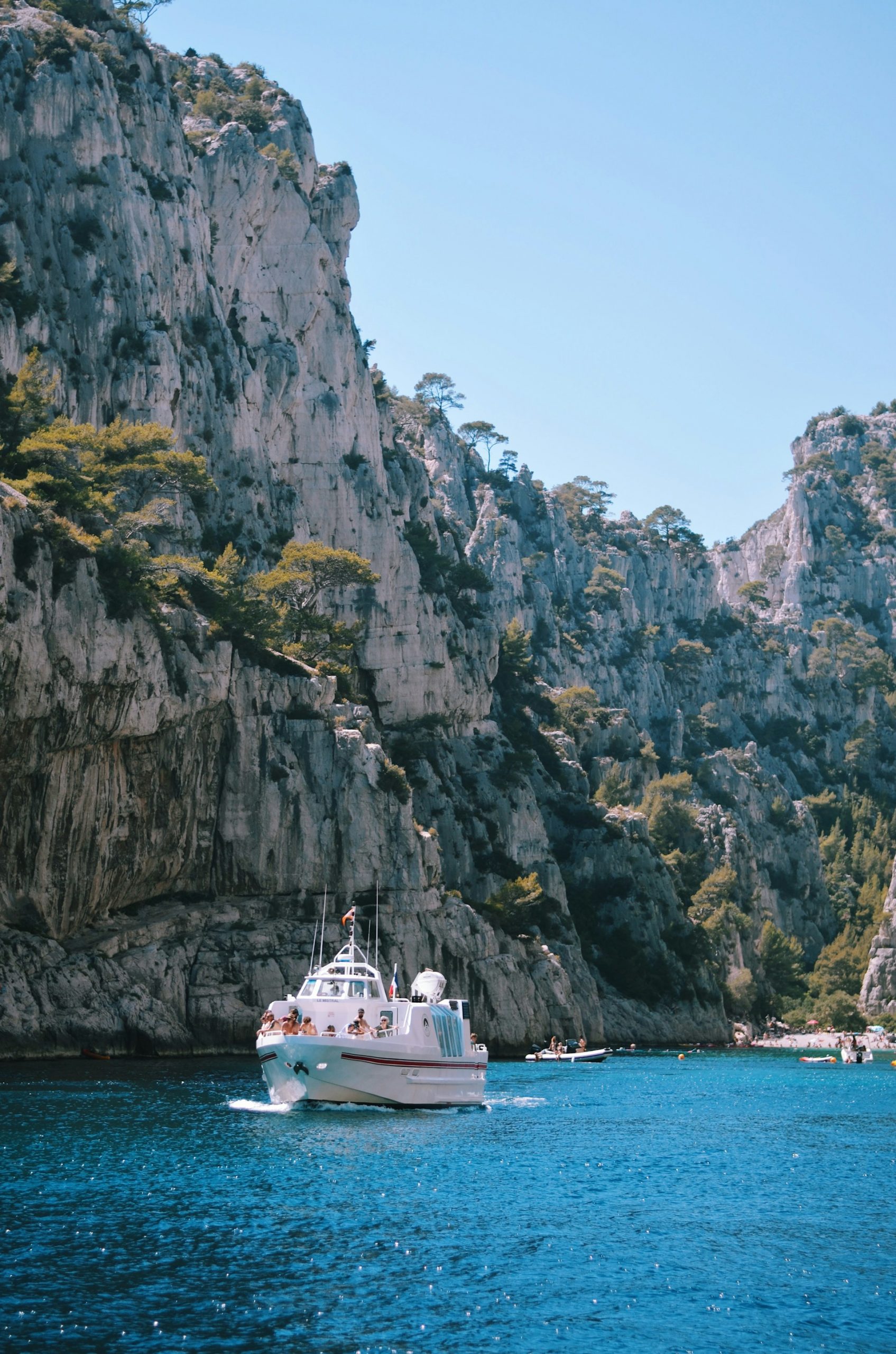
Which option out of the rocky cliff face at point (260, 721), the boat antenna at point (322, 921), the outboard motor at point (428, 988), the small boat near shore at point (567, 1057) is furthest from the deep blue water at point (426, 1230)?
the small boat near shore at point (567, 1057)

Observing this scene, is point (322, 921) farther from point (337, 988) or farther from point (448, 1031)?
point (337, 988)

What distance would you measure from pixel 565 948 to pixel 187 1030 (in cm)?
4230

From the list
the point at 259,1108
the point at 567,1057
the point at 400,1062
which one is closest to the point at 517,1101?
the point at 400,1062

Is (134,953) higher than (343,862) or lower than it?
lower

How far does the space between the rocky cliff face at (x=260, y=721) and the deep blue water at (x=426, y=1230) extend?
68.7ft

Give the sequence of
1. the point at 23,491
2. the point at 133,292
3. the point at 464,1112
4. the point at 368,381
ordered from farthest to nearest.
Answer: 1. the point at 368,381
2. the point at 133,292
3. the point at 23,491
4. the point at 464,1112

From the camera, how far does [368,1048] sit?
49.1 m

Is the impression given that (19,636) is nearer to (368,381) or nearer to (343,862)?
(343,862)

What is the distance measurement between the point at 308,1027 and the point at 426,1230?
2070 centimetres

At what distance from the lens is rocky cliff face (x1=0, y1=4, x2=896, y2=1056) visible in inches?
2726

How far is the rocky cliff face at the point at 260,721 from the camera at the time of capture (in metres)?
69.2

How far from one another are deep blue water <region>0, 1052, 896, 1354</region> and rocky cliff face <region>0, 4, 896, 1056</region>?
2095cm

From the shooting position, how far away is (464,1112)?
52.9 m

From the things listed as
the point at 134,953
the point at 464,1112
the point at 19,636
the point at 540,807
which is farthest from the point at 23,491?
the point at 540,807
